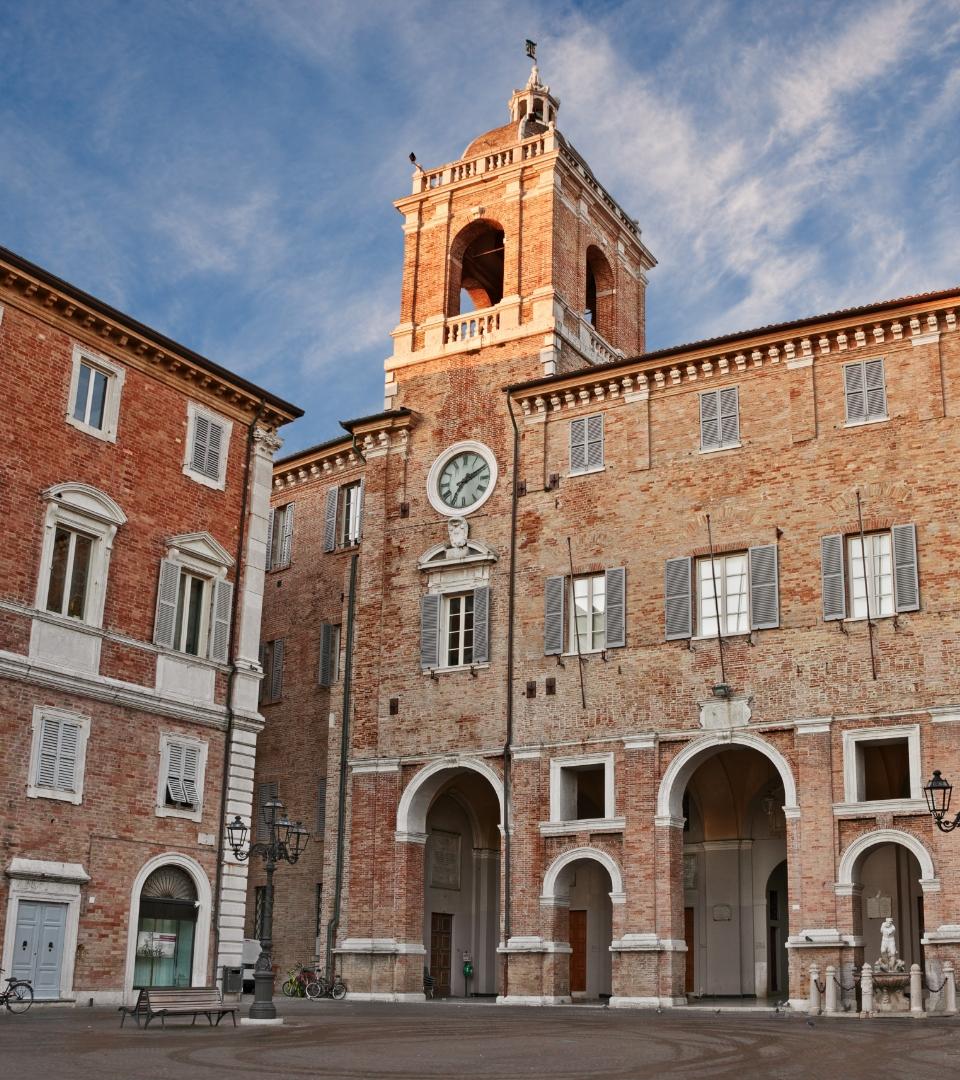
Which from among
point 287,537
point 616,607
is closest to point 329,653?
point 287,537

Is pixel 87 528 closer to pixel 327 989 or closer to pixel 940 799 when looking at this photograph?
pixel 327 989

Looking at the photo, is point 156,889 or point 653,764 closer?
point 156,889

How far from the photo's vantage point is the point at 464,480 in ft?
117

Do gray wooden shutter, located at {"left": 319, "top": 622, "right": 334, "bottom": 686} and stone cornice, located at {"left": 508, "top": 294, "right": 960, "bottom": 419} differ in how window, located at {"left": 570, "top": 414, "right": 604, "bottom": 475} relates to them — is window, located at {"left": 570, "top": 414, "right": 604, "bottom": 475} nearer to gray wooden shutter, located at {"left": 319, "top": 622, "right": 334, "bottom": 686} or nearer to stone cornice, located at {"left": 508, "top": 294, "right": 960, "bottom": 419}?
stone cornice, located at {"left": 508, "top": 294, "right": 960, "bottom": 419}

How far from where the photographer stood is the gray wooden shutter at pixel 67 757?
81.9 feet

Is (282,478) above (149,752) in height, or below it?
above

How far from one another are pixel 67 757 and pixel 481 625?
38.5 ft

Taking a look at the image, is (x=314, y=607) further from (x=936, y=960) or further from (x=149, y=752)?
(x=936, y=960)

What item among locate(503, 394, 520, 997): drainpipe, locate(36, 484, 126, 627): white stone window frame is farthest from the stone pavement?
locate(36, 484, 126, 627): white stone window frame

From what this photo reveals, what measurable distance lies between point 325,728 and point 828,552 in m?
15.3

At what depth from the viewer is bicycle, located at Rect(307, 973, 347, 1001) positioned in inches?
1292

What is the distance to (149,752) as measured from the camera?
26.8 metres

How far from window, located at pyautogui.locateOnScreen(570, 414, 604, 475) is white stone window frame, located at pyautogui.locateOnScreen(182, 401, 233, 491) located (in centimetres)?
868

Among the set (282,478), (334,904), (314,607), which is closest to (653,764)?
(334,904)
